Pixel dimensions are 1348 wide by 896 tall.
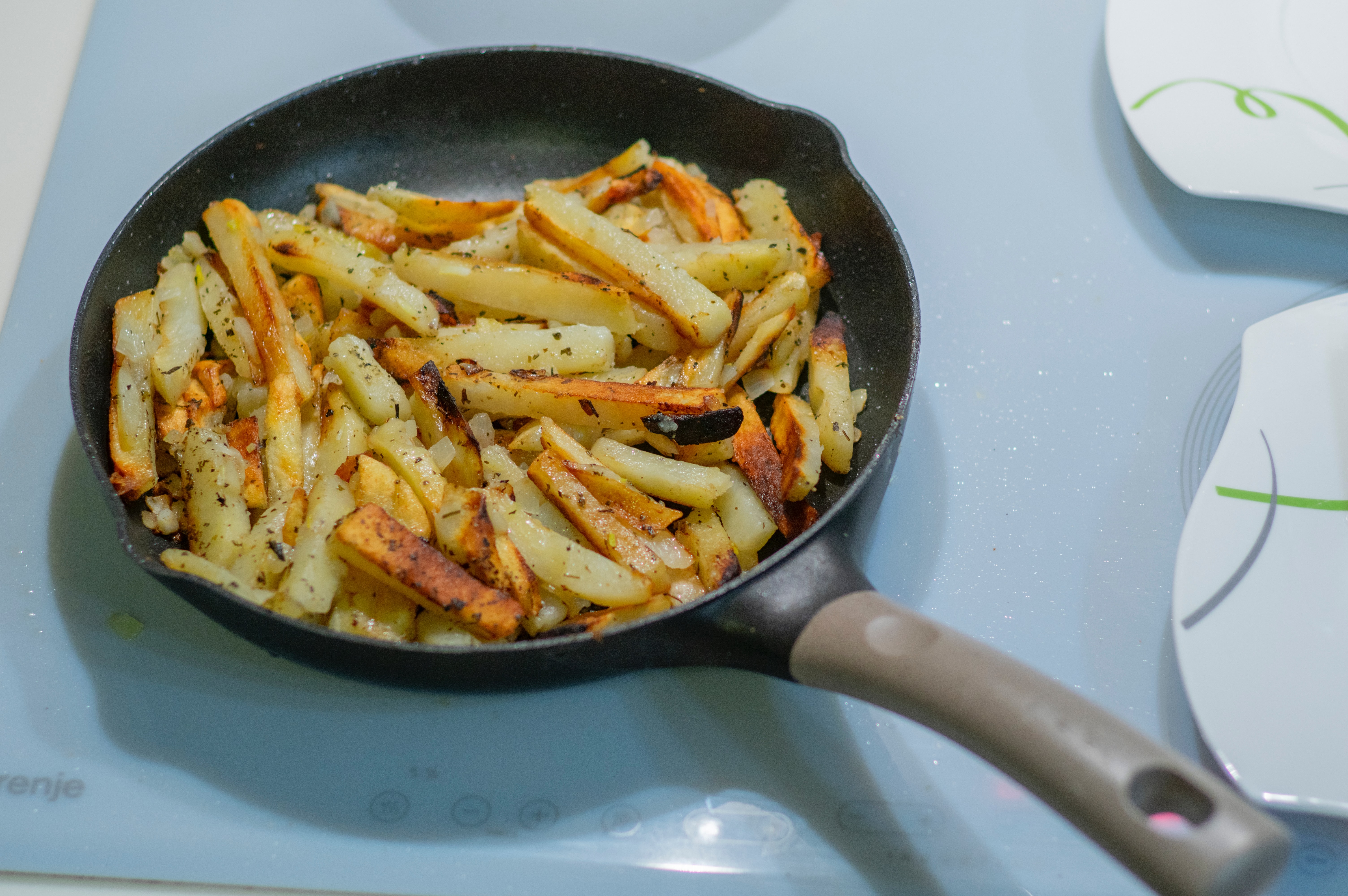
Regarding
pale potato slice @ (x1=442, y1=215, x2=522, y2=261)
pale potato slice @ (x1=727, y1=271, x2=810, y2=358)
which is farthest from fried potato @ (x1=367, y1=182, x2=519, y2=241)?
pale potato slice @ (x1=727, y1=271, x2=810, y2=358)

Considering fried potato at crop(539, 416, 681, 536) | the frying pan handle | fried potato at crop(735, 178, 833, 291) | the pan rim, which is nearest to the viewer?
the frying pan handle

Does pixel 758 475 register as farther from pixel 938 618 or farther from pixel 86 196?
pixel 86 196


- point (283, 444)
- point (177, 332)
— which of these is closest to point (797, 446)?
point (283, 444)

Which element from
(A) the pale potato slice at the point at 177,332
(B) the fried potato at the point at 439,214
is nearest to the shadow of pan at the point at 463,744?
(A) the pale potato slice at the point at 177,332

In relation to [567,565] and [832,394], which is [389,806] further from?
[832,394]

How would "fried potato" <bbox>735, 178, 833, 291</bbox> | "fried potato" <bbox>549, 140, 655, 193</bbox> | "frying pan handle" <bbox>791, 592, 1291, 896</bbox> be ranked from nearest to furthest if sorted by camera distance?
1. "frying pan handle" <bbox>791, 592, 1291, 896</bbox>
2. "fried potato" <bbox>735, 178, 833, 291</bbox>
3. "fried potato" <bbox>549, 140, 655, 193</bbox>

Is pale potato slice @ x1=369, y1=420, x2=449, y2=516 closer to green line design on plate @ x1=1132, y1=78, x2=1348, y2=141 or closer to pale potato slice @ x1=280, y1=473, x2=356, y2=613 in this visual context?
pale potato slice @ x1=280, y1=473, x2=356, y2=613

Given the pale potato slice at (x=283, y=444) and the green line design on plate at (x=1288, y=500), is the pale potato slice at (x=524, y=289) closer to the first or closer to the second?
the pale potato slice at (x=283, y=444)

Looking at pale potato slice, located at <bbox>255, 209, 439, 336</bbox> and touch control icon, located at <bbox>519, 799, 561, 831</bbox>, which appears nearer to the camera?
touch control icon, located at <bbox>519, 799, 561, 831</bbox>
